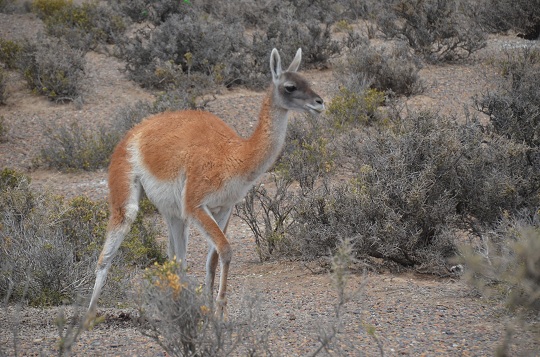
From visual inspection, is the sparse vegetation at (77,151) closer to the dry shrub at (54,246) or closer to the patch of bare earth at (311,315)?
the patch of bare earth at (311,315)

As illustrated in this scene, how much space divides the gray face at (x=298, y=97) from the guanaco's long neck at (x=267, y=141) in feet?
0.26

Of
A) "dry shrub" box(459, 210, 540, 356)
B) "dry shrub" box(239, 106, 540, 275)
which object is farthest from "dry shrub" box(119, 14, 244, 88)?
"dry shrub" box(459, 210, 540, 356)

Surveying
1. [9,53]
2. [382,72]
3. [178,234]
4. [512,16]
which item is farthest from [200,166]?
[512,16]

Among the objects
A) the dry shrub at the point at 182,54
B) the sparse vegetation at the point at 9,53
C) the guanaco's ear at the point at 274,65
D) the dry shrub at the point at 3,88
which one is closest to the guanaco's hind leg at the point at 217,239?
the guanaco's ear at the point at 274,65

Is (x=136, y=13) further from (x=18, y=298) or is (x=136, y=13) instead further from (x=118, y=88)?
(x=18, y=298)

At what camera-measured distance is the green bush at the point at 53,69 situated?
14164 mm

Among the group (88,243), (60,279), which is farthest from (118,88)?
(60,279)

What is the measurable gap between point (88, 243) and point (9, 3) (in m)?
16.0

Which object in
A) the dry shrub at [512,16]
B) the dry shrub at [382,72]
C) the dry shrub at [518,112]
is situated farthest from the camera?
the dry shrub at [512,16]

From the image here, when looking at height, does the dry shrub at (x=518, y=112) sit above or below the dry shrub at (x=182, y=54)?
above

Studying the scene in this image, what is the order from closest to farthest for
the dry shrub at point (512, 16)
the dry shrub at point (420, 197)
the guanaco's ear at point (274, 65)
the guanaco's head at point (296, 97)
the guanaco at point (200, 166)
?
the guanaco at point (200, 166), the guanaco's head at point (296, 97), the guanaco's ear at point (274, 65), the dry shrub at point (420, 197), the dry shrub at point (512, 16)

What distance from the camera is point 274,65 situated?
648 cm

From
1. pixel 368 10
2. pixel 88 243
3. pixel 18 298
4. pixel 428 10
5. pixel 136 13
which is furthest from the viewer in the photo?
pixel 368 10

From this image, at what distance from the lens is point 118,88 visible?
14852mm
